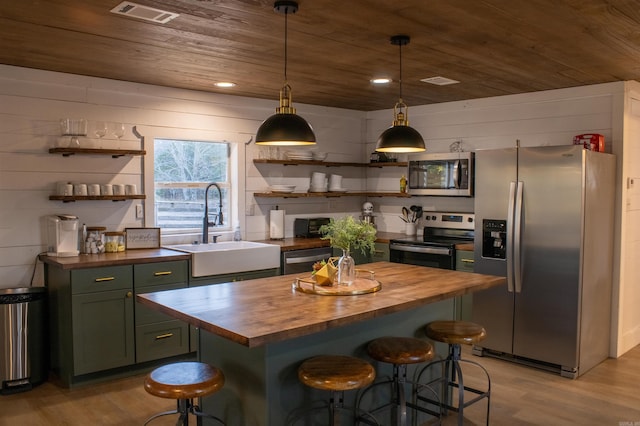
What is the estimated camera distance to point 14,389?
386cm

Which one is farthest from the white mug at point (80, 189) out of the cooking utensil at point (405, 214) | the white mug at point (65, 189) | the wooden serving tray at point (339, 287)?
the cooking utensil at point (405, 214)

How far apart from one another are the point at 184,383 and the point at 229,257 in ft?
7.54

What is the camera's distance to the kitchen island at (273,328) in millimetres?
2309

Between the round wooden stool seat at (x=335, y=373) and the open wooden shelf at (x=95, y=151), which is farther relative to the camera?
the open wooden shelf at (x=95, y=151)

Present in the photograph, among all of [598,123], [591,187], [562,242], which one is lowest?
[562,242]

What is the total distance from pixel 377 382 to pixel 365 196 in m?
3.84

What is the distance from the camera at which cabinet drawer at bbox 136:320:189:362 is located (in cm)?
424

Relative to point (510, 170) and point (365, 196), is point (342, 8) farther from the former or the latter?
point (365, 196)

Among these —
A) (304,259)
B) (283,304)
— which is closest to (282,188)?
(304,259)

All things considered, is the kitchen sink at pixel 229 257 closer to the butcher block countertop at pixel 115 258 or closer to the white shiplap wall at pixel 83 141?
the butcher block countertop at pixel 115 258

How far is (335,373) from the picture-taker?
244cm

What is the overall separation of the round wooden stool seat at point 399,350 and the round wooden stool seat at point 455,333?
0.80 feet

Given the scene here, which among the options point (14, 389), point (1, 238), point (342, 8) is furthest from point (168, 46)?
point (14, 389)

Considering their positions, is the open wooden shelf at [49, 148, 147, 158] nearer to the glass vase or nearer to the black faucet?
the black faucet
